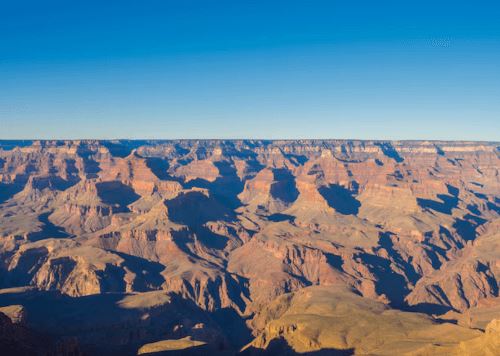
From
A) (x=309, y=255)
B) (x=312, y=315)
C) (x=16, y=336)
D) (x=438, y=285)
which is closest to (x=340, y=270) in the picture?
(x=309, y=255)

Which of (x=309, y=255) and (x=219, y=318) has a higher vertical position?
(x=309, y=255)

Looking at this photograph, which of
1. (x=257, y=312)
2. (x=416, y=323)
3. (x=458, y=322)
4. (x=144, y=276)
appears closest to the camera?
(x=416, y=323)

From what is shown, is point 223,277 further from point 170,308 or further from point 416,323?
point 416,323

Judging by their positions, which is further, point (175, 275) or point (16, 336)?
point (175, 275)

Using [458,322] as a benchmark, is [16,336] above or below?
above

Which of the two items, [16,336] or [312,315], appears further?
[312,315]

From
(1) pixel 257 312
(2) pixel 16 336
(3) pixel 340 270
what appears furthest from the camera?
(3) pixel 340 270

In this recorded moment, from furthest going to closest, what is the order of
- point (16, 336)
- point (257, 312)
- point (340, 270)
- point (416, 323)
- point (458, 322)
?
1. point (340, 270)
2. point (257, 312)
3. point (458, 322)
4. point (416, 323)
5. point (16, 336)

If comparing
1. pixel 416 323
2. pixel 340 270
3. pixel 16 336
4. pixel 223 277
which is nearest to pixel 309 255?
pixel 340 270

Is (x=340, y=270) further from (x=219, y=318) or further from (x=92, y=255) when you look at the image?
(x=92, y=255)
